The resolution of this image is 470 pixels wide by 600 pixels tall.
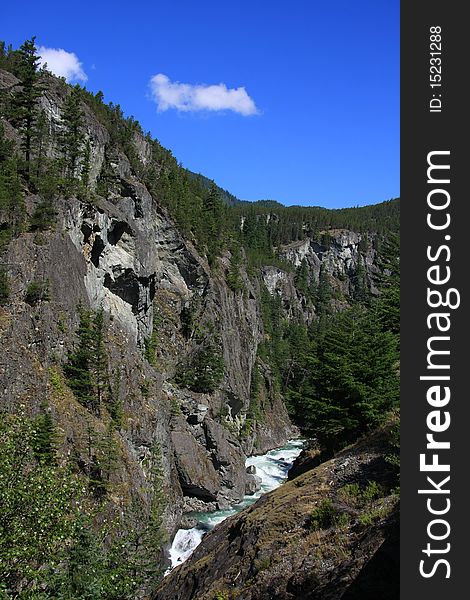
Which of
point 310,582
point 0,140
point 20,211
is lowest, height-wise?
point 310,582

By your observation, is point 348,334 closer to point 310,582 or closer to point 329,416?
point 329,416

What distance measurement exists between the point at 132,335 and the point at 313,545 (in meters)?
35.1

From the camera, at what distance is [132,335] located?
44.8m

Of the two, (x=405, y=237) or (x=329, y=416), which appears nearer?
(x=405, y=237)

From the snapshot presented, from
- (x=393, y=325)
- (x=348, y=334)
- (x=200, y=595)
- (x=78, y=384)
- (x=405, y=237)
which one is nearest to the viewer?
(x=405, y=237)

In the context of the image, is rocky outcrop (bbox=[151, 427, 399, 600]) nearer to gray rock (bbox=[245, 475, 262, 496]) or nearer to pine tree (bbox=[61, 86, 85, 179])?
gray rock (bbox=[245, 475, 262, 496])

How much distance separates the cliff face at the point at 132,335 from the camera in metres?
29.1

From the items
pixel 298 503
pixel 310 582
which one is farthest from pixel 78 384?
pixel 310 582

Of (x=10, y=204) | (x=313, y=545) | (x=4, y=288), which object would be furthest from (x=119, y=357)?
(x=313, y=545)

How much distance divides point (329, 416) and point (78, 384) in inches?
664

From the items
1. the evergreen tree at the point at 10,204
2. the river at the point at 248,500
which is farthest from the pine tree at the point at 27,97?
the river at the point at 248,500

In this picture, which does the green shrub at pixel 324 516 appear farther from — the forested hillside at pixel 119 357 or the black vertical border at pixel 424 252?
the black vertical border at pixel 424 252

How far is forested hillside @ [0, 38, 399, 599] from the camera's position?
16.7m

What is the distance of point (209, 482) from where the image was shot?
4316 centimetres
